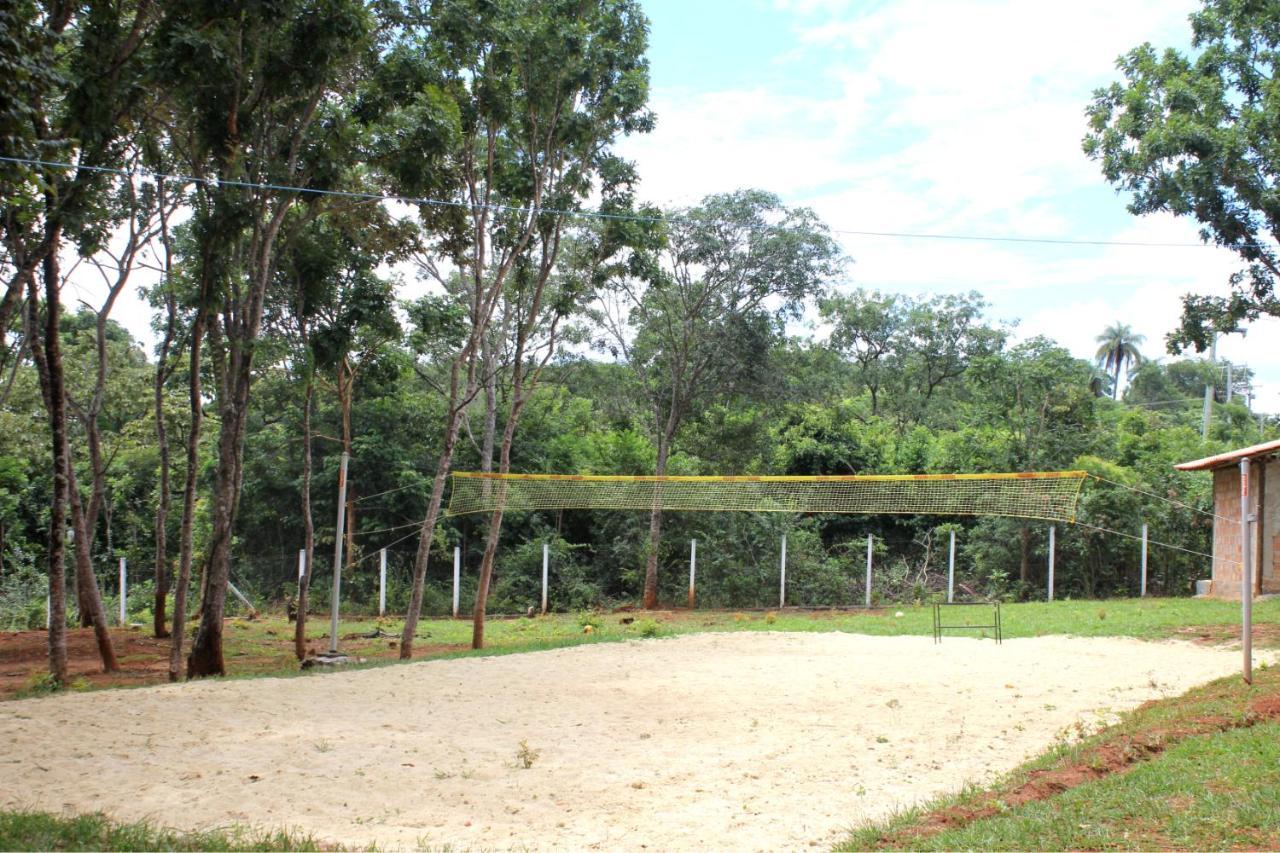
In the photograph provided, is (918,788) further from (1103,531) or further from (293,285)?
(1103,531)

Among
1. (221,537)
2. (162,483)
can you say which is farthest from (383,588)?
(221,537)

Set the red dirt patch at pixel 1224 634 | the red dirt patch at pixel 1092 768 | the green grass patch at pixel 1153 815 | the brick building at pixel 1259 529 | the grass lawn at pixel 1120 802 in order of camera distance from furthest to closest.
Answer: the brick building at pixel 1259 529, the red dirt patch at pixel 1224 634, the red dirt patch at pixel 1092 768, the grass lawn at pixel 1120 802, the green grass patch at pixel 1153 815

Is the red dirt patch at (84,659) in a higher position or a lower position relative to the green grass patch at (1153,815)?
lower

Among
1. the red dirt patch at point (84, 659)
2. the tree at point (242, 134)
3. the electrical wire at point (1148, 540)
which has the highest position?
the tree at point (242, 134)

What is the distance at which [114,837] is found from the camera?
445cm

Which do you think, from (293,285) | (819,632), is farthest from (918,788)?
(293,285)

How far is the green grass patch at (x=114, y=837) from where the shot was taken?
4340 millimetres

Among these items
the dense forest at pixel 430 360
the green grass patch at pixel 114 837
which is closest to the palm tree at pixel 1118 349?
the dense forest at pixel 430 360

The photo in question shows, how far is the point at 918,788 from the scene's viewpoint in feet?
18.8

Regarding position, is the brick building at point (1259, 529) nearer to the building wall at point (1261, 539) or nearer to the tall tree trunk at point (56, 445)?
the building wall at point (1261, 539)

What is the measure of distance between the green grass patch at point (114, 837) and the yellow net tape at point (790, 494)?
11.3 metres

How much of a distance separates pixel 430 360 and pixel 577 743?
737 inches

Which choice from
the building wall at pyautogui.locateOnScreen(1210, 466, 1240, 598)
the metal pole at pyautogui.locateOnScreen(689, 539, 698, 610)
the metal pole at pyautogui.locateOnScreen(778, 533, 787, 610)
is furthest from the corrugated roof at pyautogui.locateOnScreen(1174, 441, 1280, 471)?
the metal pole at pyautogui.locateOnScreen(689, 539, 698, 610)

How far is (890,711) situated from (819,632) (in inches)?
251
